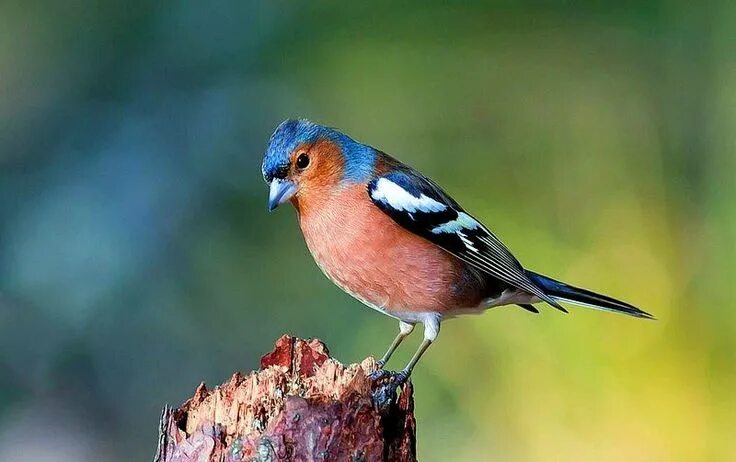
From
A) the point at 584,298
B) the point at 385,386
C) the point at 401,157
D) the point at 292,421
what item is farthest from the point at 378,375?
the point at 401,157

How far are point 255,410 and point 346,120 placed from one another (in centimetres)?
255

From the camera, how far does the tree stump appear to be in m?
1.69

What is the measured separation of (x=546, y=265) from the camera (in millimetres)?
3805

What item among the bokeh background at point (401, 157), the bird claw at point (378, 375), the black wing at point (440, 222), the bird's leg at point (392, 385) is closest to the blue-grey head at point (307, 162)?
the black wing at point (440, 222)

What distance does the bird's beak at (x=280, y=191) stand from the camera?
2566mm

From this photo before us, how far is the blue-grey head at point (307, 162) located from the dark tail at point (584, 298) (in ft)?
2.65

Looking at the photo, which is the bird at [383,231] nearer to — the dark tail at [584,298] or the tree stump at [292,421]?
the dark tail at [584,298]

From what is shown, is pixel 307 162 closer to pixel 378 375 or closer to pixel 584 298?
pixel 378 375

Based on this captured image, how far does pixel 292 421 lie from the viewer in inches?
66.7

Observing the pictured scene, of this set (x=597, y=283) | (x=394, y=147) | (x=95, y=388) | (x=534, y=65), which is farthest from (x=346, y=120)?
(x=95, y=388)

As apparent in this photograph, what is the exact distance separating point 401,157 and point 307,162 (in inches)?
59.4

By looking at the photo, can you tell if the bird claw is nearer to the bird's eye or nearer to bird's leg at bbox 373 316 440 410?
bird's leg at bbox 373 316 440 410

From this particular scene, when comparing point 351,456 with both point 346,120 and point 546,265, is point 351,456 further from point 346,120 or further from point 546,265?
point 346,120

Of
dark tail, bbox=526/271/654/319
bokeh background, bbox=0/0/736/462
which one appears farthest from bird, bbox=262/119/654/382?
bokeh background, bbox=0/0/736/462
